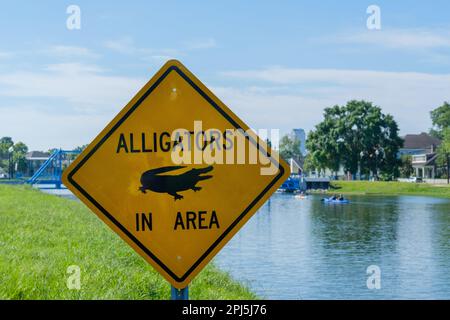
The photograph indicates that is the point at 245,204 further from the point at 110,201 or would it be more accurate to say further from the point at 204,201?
the point at 110,201

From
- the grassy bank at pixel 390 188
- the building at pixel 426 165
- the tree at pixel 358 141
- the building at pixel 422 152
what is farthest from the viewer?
the building at pixel 422 152

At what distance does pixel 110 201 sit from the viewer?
419cm

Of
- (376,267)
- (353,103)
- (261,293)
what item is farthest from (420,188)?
(261,293)

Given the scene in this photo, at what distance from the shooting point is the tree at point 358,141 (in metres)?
107

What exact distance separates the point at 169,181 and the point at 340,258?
24865mm

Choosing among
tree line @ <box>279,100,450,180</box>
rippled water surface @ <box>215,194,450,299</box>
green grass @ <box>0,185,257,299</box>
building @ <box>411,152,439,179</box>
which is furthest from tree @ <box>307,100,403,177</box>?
green grass @ <box>0,185,257,299</box>

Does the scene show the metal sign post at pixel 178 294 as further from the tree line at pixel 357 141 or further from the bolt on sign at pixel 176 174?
the tree line at pixel 357 141

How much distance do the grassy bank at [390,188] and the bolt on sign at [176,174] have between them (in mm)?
88628

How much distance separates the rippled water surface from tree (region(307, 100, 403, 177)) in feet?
193

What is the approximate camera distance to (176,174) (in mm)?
4160

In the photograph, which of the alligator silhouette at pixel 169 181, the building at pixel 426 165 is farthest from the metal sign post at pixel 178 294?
the building at pixel 426 165

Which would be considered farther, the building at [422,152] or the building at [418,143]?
the building at [418,143]

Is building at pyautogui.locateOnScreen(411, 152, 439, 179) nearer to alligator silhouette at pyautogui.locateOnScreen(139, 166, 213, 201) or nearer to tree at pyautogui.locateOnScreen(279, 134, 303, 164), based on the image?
tree at pyautogui.locateOnScreen(279, 134, 303, 164)

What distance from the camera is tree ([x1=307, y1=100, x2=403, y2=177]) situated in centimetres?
10688
